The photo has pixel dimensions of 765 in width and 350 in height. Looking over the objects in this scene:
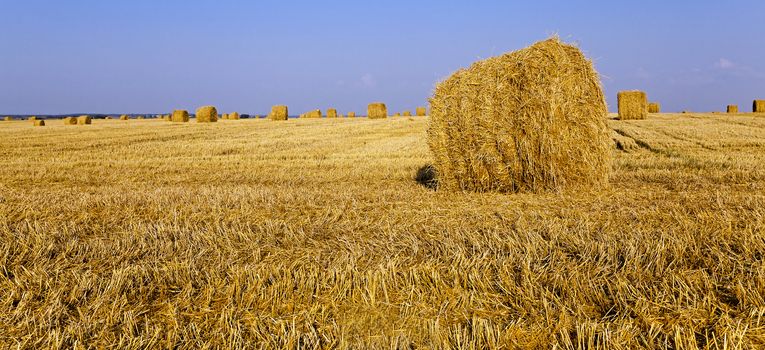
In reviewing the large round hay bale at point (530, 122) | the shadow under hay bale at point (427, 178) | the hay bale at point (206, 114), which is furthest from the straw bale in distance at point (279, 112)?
the large round hay bale at point (530, 122)

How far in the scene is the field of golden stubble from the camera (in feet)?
8.70

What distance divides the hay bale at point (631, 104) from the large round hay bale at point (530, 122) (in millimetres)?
20202

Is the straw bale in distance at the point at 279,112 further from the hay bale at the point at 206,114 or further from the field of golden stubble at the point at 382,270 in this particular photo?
the field of golden stubble at the point at 382,270

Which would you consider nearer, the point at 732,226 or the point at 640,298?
the point at 640,298

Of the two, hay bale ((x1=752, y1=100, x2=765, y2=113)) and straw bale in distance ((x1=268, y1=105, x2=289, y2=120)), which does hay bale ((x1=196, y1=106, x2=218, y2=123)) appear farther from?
hay bale ((x1=752, y1=100, x2=765, y2=113))

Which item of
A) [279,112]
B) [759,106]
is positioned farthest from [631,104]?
[279,112]

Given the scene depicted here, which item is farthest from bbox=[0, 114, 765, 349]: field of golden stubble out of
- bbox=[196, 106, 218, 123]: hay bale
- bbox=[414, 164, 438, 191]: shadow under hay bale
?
bbox=[196, 106, 218, 123]: hay bale

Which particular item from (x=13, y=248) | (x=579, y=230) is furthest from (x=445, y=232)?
(x=13, y=248)

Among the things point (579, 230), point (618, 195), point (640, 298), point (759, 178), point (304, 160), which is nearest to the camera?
point (640, 298)

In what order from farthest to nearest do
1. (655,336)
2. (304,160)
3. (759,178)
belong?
(304,160) < (759,178) < (655,336)

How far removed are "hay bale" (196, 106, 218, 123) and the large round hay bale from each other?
25025 mm

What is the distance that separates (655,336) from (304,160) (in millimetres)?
9419

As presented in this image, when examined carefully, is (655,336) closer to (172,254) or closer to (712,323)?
(712,323)

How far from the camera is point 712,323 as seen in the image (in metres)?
2.65
